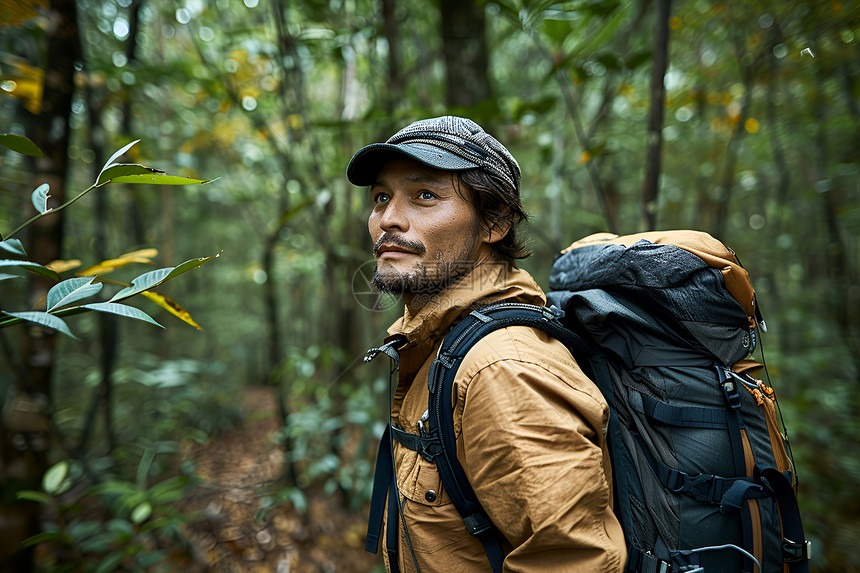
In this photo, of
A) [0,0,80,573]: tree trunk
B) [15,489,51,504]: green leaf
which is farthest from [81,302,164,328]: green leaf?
[15,489,51,504]: green leaf

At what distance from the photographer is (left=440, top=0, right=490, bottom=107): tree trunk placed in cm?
288

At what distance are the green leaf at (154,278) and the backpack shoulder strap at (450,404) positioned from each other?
74 centimetres

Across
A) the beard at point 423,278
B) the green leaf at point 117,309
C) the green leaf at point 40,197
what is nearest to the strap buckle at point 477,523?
the beard at point 423,278

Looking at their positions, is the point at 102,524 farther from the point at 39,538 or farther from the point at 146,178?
the point at 146,178

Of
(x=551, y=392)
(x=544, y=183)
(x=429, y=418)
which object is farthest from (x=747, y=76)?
→ (x=429, y=418)

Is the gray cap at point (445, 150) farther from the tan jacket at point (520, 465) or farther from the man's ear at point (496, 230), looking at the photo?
the tan jacket at point (520, 465)

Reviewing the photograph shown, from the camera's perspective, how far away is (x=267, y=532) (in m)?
3.99

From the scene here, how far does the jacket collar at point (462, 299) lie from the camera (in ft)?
4.59

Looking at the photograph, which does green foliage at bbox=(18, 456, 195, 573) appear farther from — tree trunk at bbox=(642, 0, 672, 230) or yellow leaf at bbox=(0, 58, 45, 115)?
tree trunk at bbox=(642, 0, 672, 230)

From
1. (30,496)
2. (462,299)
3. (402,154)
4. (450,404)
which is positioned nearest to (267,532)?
(30,496)

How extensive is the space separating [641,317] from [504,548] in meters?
0.86

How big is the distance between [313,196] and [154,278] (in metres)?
2.75

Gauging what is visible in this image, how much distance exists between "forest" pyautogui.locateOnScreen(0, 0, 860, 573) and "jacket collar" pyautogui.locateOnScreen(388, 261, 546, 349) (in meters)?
0.75

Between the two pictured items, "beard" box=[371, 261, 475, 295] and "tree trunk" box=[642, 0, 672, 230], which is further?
"tree trunk" box=[642, 0, 672, 230]
